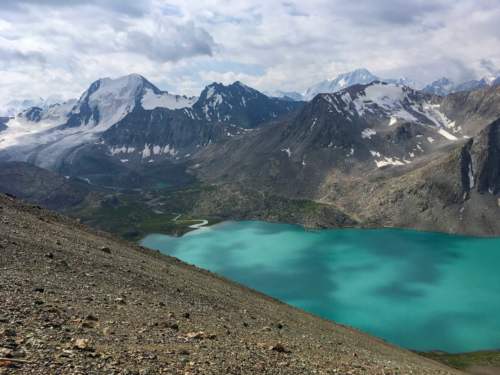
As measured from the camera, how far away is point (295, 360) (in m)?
23.4

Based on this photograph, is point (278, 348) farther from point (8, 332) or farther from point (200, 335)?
point (8, 332)

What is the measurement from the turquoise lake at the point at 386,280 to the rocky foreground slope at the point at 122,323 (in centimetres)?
6998

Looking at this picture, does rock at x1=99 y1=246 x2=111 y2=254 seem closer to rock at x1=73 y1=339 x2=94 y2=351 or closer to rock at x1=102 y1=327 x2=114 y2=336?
rock at x1=102 y1=327 x2=114 y2=336

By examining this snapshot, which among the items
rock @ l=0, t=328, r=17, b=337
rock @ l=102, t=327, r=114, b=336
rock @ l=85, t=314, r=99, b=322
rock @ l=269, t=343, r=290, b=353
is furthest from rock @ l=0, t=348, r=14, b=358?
rock @ l=269, t=343, r=290, b=353

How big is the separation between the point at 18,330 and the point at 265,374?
11.1 m

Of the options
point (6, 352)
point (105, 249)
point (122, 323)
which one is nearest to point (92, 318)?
point (122, 323)

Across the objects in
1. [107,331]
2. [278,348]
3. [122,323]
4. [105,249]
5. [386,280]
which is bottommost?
[386,280]

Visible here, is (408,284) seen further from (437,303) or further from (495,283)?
(495,283)

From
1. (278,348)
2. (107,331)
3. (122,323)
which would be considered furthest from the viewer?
(278,348)

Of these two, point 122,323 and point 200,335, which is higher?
point 122,323

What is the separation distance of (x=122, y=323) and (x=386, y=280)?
126 m

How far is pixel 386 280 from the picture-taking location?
135125 mm

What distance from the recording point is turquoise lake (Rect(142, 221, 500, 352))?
101m

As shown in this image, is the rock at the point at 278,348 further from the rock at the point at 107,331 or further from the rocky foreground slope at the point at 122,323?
the rock at the point at 107,331
